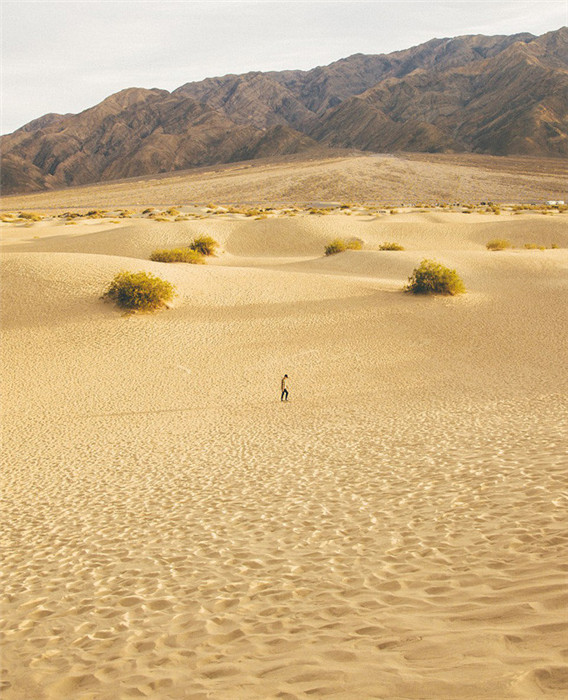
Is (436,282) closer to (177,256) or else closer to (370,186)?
(177,256)

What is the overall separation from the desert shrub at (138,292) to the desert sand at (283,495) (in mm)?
586

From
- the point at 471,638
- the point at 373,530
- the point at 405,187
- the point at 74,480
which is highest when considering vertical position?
the point at 405,187

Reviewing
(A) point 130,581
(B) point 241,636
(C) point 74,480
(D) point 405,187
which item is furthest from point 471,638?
(D) point 405,187

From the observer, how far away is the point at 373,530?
6.46m

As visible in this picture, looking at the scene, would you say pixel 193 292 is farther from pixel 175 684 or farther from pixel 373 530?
pixel 175 684

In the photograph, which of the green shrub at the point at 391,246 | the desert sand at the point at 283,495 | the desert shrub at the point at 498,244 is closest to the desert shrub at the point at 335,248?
the green shrub at the point at 391,246

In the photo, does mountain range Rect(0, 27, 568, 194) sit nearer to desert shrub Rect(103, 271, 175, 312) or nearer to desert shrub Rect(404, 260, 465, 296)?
desert shrub Rect(404, 260, 465, 296)

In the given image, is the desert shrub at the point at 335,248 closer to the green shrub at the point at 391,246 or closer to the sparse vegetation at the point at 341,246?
the sparse vegetation at the point at 341,246

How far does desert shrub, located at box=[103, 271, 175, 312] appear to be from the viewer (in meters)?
21.9

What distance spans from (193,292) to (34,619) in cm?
1969

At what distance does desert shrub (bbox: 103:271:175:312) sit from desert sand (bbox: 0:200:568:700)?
586mm

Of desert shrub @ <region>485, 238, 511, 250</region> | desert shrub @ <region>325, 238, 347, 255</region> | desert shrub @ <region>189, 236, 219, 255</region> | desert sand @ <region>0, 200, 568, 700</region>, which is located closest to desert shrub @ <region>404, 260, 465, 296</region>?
desert sand @ <region>0, 200, 568, 700</region>

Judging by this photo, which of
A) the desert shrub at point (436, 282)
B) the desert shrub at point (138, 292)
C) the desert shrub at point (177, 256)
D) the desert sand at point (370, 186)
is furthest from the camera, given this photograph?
the desert sand at point (370, 186)

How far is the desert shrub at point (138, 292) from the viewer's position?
71.8ft
